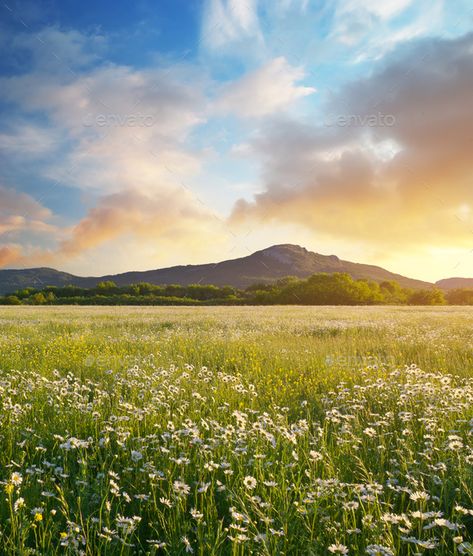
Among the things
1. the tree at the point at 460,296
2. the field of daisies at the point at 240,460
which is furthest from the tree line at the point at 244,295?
the field of daisies at the point at 240,460

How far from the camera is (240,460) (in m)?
4.13

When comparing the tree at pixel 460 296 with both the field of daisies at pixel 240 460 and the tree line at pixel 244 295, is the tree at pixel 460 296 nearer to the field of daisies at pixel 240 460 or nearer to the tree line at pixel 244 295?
the tree line at pixel 244 295

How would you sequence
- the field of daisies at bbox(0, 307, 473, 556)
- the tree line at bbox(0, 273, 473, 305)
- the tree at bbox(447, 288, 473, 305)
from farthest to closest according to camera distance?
1. the tree at bbox(447, 288, 473, 305)
2. the tree line at bbox(0, 273, 473, 305)
3. the field of daisies at bbox(0, 307, 473, 556)

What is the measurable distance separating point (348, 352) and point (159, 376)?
20.6 ft

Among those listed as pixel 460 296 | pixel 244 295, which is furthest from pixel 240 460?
pixel 460 296

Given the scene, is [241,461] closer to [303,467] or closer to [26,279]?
[303,467]

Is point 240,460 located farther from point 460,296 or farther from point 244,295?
point 460,296

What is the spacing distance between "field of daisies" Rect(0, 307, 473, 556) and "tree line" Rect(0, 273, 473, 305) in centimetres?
7384

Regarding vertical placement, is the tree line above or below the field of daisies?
above

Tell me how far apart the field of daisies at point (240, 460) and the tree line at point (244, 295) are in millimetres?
73841

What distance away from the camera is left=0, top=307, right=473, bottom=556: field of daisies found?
308cm

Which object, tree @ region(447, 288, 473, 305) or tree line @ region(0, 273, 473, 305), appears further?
tree @ region(447, 288, 473, 305)

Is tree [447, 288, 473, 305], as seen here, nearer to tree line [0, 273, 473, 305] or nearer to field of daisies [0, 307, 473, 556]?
tree line [0, 273, 473, 305]

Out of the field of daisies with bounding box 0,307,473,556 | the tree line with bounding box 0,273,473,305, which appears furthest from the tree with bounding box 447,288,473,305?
the field of daisies with bounding box 0,307,473,556
